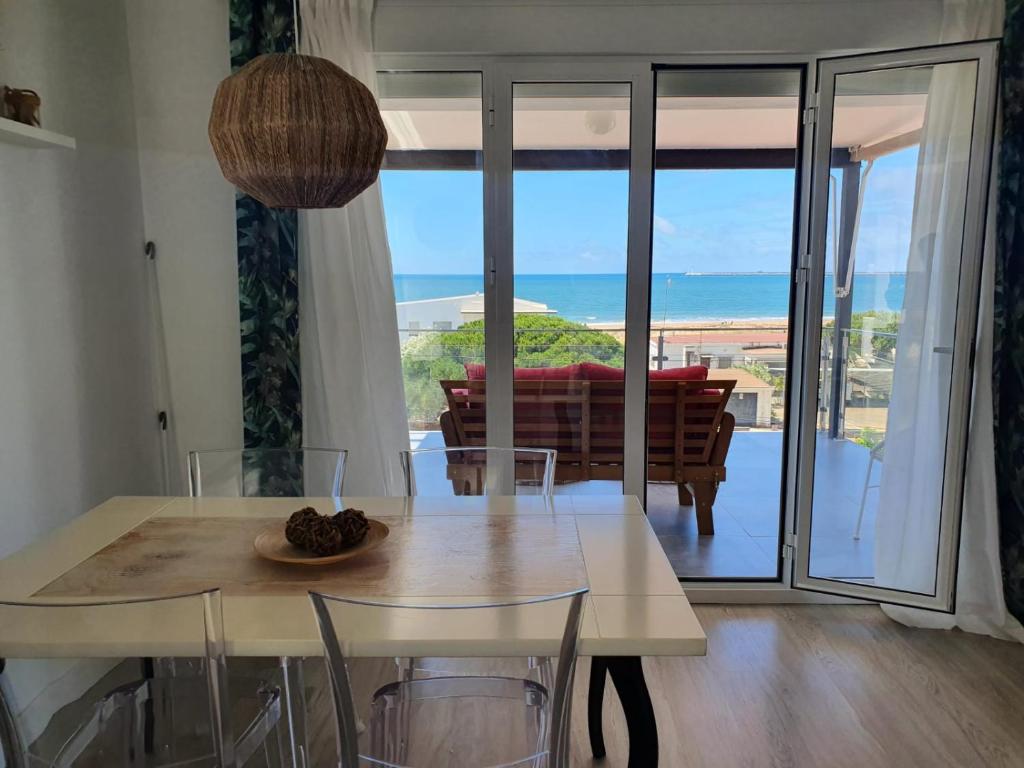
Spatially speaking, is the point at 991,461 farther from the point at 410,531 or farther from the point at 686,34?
the point at 410,531

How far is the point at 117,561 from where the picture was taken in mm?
1696

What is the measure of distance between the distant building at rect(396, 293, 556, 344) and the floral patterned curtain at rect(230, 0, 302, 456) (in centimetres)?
46

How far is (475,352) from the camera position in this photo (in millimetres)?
3199

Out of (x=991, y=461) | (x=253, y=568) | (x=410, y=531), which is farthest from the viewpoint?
(x=991, y=461)

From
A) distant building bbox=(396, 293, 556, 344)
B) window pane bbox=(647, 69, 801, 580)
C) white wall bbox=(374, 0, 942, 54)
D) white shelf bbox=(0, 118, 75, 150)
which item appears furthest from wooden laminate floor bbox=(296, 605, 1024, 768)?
white wall bbox=(374, 0, 942, 54)

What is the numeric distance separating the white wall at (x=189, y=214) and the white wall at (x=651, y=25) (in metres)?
0.77

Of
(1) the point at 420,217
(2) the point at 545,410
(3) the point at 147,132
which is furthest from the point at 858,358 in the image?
(3) the point at 147,132

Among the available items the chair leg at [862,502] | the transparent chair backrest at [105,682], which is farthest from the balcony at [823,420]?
the transparent chair backrest at [105,682]

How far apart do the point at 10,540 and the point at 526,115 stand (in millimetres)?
2404

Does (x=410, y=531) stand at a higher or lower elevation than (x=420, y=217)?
lower

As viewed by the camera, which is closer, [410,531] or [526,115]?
[410,531]

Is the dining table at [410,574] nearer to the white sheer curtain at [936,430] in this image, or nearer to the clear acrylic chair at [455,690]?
the clear acrylic chair at [455,690]

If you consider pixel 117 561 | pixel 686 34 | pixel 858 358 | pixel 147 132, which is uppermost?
→ pixel 686 34

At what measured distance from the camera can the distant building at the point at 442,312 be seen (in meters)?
3.16
